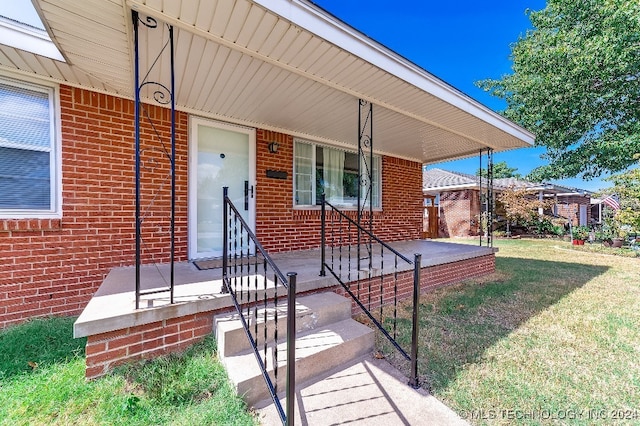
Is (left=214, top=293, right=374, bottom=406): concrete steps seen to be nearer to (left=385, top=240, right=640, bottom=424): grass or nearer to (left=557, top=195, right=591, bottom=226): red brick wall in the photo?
(left=385, top=240, right=640, bottom=424): grass

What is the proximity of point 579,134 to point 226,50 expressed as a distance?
43.4 ft

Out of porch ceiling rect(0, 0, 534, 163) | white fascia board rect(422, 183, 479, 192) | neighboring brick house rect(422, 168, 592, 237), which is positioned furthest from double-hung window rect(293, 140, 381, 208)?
white fascia board rect(422, 183, 479, 192)

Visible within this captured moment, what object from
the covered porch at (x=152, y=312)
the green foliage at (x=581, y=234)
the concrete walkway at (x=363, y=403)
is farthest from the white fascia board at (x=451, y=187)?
the concrete walkway at (x=363, y=403)

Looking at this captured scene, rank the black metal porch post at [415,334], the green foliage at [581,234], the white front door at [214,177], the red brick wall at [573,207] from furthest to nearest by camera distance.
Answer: the red brick wall at [573,207] → the green foliage at [581,234] → the white front door at [214,177] → the black metal porch post at [415,334]

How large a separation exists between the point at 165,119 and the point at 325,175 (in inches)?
119

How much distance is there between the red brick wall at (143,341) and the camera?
2035mm

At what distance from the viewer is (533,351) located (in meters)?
2.72

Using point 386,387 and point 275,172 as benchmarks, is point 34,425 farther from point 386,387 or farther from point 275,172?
point 275,172

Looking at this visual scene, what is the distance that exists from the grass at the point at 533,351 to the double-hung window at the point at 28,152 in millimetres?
4381

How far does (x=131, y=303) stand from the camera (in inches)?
90.7

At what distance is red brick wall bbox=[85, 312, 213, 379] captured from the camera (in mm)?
2035

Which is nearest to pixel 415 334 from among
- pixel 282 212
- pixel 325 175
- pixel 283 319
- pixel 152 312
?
pixel 283 319

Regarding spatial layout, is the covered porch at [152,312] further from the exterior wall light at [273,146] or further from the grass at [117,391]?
the exterior wall light at [273,146]

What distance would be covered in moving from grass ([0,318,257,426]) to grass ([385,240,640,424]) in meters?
1.64
